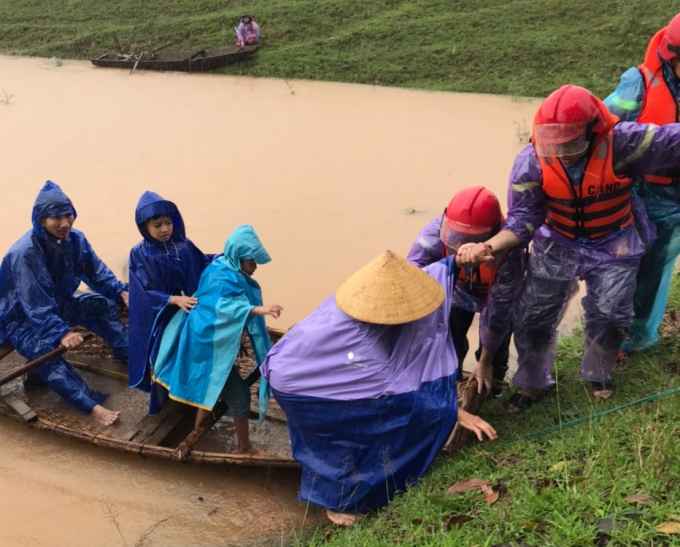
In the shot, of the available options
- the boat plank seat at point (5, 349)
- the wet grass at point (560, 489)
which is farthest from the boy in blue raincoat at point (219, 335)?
the boat plank seat at point (5, 349)

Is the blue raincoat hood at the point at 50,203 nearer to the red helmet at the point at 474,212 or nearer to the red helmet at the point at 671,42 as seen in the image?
the red helmet at the point at 474,212

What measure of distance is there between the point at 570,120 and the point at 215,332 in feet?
6.81

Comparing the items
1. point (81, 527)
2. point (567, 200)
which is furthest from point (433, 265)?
point (81, 527)

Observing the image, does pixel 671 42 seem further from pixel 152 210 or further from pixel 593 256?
pixel 152 210

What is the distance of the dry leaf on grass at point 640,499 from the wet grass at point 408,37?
9.57 m

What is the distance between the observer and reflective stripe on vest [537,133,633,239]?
287cm

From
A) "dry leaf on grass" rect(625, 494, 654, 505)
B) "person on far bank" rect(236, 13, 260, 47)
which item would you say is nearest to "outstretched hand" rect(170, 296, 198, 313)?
"dry leaf on grass" rect(625, 494, 654, 505)

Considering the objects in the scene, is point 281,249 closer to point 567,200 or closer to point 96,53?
point 567,200

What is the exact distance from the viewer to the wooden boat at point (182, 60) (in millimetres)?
12805

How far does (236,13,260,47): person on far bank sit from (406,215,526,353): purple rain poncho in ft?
36.8

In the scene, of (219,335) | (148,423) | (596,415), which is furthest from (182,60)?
(596,415)

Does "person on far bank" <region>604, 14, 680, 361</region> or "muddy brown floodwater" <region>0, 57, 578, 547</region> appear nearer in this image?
"person on far bank" <region>604, 14, 680, 361</region>

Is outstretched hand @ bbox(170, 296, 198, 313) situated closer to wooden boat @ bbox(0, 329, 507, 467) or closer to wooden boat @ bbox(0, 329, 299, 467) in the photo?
wooden boat @ bbox(0, 329, 507, 467)

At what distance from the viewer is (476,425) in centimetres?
299
